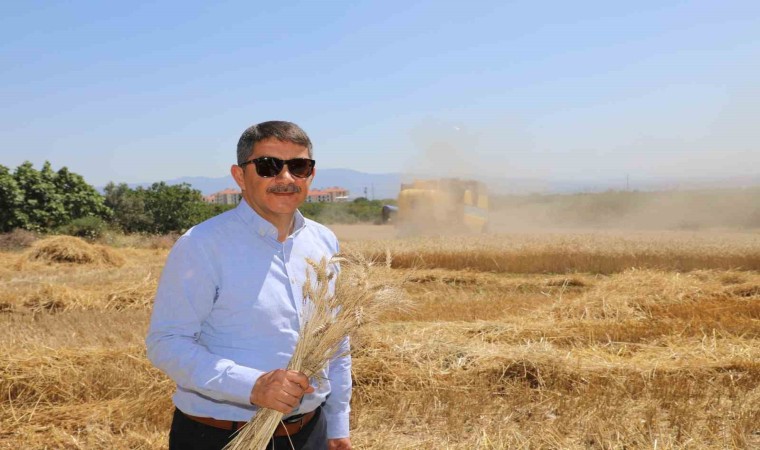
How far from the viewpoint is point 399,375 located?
595cm

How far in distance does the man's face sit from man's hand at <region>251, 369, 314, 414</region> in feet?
2.02

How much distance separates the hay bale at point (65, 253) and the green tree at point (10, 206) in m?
9.46

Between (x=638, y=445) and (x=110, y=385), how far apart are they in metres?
4.36

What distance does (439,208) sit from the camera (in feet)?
81.4

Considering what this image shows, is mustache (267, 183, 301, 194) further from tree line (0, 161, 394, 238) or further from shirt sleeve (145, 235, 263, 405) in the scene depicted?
tree line (0, 161, 394, 238)

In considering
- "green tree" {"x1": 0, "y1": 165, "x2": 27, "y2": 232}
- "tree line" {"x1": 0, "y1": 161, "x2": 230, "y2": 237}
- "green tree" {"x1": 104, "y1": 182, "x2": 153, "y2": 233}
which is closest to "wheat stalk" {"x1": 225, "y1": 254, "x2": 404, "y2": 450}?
"tree line" {"x1": 0, "y1": 161, "x2": 230, "y2": 237}

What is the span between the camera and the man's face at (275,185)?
2.40 meters

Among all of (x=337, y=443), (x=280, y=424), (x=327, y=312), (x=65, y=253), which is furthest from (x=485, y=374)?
A: (x=65, y=253)

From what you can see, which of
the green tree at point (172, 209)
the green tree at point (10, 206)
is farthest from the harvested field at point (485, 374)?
the green tree at point (172, 209)

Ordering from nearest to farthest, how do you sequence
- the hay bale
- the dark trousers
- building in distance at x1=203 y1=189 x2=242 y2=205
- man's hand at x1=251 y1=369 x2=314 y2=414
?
man's hand at x1=251 y1=369 x2=314 y2=414 → the dark trousers → the hay bale → building in distance at x1=203 y1=189 x2=242 y2=205

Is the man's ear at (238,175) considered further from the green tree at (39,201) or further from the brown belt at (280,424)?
the green tree at (39,201)

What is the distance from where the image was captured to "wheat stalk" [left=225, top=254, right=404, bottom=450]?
2277mm

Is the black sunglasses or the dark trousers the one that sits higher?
the black sunglasses

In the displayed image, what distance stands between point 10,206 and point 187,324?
2756cm
